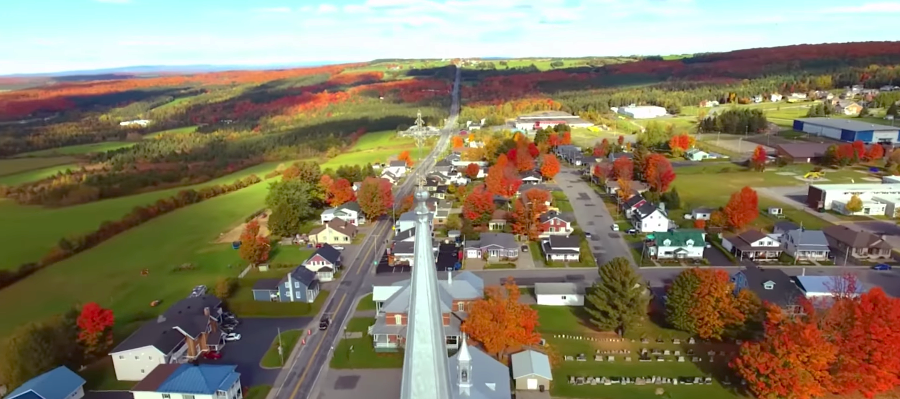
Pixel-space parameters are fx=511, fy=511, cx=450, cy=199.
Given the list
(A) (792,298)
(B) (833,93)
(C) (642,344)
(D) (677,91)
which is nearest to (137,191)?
(C) (642,344)

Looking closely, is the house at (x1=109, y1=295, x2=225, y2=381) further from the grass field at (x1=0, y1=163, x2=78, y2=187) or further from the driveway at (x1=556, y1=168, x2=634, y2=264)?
the grass field at (x1=0, y1=163, x2=78, y2=187)

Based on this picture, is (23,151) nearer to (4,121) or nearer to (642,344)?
(4,121)

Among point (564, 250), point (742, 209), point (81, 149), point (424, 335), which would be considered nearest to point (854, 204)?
point (742, 209)

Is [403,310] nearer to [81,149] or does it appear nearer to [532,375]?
[532,375]

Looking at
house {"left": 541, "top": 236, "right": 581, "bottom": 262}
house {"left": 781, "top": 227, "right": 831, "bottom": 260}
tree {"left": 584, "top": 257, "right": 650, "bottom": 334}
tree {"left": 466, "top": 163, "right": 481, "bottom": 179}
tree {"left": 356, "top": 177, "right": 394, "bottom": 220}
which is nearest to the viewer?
tree {"left": 584, "top": 257, "right": 650, "bottom": 334}

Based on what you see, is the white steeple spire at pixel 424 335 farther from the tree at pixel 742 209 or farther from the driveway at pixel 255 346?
the tree at pixel 742 209

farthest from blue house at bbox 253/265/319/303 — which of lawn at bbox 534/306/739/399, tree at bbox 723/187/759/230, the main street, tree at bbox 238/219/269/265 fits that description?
tree at bbox 723/187/759/230
